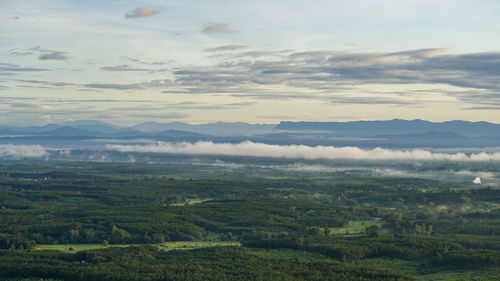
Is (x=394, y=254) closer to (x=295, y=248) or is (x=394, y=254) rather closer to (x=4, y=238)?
(x=295, y=248)

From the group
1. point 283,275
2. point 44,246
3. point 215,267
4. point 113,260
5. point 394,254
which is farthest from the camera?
point 44,246

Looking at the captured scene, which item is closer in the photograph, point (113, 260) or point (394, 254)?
point (113, 260)

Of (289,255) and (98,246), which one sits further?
(98,246)

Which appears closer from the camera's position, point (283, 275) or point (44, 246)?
point (283, 275)

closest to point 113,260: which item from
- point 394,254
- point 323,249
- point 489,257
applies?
point 323,249

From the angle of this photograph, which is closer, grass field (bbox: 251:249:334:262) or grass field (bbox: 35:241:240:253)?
grass field (bbox: 251:249:334:262)

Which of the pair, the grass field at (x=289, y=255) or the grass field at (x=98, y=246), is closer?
the grass field at (x=289, y=255)

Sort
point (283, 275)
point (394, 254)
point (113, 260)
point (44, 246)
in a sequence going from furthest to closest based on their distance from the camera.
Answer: point (44, 246), point (394, 254), point (113, 260), point (283, 275)

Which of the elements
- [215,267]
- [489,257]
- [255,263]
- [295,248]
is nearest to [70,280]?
[215,267]

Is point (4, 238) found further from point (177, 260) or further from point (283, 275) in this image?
point (283, 275)
